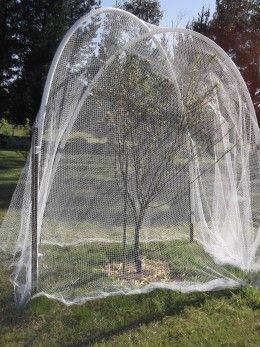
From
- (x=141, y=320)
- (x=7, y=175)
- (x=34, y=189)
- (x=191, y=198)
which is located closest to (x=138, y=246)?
(x=191, y=198)

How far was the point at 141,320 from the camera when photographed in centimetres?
424

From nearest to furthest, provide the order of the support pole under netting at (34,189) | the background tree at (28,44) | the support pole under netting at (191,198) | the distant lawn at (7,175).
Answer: the support pole under netting at (34,189)
the support pole under netting at (191,198)
the distant lawn at (7,175)
the background tree at (28,44)

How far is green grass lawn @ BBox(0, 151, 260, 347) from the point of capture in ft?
12.7

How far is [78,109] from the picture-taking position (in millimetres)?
4887

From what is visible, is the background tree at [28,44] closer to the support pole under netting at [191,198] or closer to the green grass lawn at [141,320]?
the support pole under netting at [191,198]

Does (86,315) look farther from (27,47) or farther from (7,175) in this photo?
(27,47)

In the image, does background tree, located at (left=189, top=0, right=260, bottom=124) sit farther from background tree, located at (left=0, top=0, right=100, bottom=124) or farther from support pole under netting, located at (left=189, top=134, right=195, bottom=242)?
support pole under netting, located at (left=189, top=134, right=195, bottom=242)

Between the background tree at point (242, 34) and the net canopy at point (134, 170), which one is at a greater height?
the background tree at point (242, 34)

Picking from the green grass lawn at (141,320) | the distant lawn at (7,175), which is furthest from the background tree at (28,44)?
the green grass lawn at (141,320)

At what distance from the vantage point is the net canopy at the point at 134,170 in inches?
190

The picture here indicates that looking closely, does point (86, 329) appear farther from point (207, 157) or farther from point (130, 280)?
point (207, 157)

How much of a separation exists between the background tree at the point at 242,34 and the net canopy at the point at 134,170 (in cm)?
1140

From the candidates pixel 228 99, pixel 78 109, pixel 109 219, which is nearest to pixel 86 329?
pixel 109 219

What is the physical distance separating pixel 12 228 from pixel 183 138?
2.21 metres
